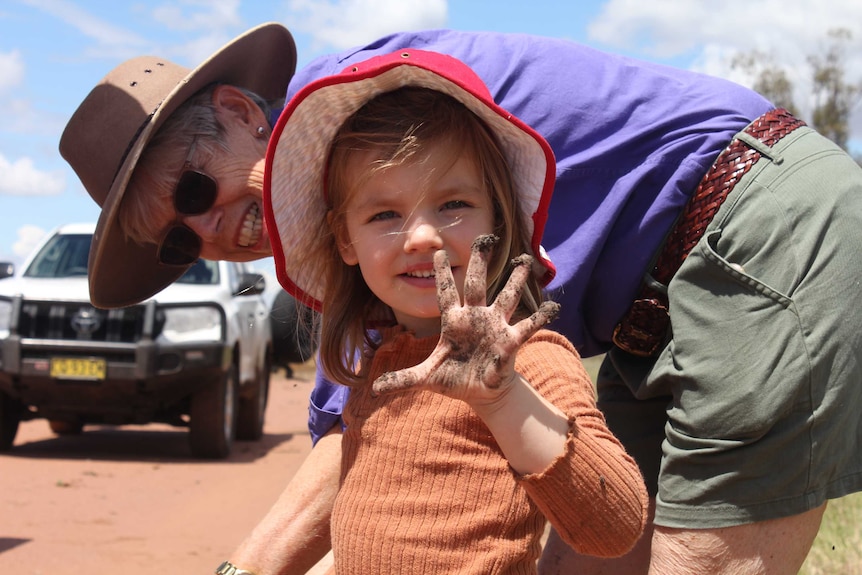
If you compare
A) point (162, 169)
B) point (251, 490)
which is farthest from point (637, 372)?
point (251, 490)

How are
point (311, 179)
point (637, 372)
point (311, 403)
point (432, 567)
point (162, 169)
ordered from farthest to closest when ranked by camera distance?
point (162, 169)
point (311, 403)
point (637, 372)
point (311, 179)
point (432, 567)

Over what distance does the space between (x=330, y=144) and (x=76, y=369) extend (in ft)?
21.7

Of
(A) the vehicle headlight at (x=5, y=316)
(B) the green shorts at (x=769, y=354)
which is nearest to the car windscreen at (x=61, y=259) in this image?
(A) the vehicle headlight at (x=5, y=316)

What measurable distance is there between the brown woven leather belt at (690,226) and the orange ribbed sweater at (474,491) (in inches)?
17.6

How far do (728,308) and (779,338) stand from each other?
0.12m

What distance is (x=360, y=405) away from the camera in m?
2.32

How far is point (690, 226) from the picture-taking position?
95.3 inches

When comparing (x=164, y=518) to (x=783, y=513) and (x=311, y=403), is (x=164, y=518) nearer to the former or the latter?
(x=311, y=403)

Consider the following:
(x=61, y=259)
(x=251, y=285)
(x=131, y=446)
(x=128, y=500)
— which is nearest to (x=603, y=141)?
(x=251, y=285)

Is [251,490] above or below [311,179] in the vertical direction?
below

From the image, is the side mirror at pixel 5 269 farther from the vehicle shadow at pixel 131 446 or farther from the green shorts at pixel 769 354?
the green shorts at pixel 769 354

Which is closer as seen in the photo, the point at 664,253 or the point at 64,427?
the point at 664,253

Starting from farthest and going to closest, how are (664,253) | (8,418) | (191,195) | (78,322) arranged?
(8,418)
(78,322)
(191,195)
(664,253)

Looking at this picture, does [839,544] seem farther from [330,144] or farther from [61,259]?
[61,259]
